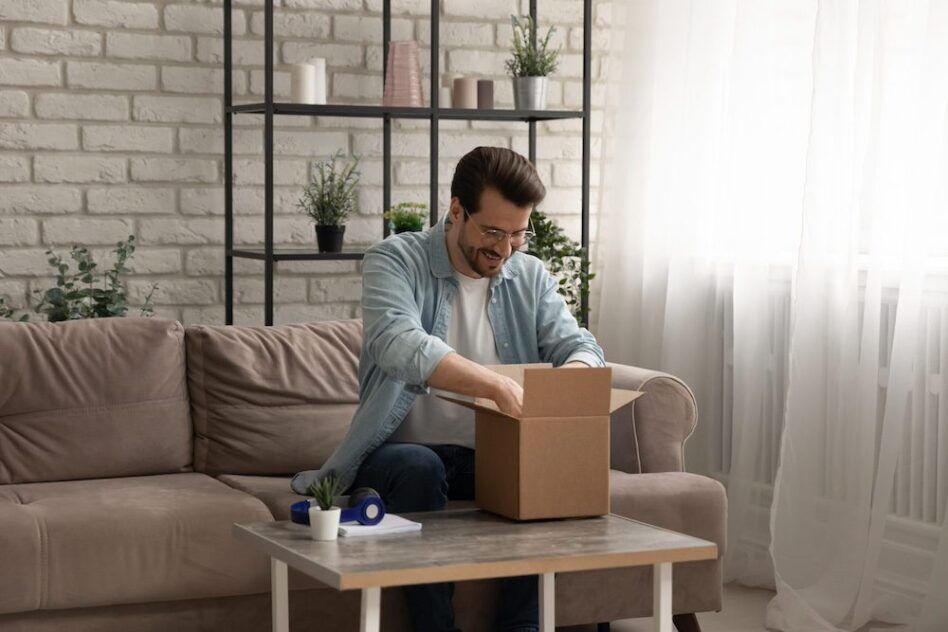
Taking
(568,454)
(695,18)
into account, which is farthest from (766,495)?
(568,454)

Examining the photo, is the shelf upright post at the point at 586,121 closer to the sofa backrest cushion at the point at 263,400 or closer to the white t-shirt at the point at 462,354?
the sofa backrest cushion at the point at 263,400

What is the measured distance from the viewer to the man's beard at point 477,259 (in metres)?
2.81

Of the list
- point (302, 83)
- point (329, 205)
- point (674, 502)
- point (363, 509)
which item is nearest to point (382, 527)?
point (363, 509)

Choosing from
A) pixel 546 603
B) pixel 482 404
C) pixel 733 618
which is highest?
pixel 482 404

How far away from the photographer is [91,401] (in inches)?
128

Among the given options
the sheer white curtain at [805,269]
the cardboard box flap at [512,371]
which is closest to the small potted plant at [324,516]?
the cardboard box flap at [512,371]

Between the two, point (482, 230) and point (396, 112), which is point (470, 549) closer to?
point (482, 230)

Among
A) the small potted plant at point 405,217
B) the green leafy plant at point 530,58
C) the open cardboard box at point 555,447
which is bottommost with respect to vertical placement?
the open cardboard box at point 555,447

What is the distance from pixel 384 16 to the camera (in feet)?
13.5

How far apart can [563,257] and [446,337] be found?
1.49m

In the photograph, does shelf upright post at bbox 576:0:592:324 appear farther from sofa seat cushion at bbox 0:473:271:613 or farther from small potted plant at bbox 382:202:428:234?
sofa seat cushion at bbox 0:473:271:613

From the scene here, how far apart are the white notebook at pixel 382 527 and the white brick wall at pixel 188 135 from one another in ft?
6.21

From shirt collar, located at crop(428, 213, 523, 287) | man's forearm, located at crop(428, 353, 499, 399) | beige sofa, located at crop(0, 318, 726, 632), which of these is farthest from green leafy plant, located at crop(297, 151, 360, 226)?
man's forearm, located at crop(428, 353, 499, 399)

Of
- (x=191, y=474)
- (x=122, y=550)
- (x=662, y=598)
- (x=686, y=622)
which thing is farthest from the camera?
(x=191, y=474)
